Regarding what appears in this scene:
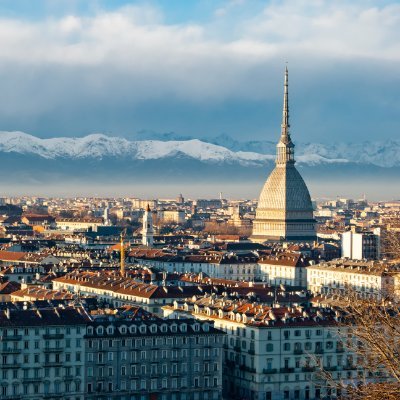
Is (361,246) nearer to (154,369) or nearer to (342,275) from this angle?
(342,275)

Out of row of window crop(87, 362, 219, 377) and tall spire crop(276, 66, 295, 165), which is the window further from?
tall spire crop(276, 66, 295, 165)

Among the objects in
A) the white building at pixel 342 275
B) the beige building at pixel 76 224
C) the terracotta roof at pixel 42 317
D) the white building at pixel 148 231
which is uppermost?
the beige building at pixel 76 224

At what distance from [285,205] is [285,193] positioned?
3013 millimetres

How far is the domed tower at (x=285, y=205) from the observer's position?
547 ft

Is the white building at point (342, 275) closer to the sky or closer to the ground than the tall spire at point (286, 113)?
closer to the ground

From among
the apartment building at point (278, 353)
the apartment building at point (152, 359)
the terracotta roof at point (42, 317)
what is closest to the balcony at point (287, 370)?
the apartment building at point (278, 353)

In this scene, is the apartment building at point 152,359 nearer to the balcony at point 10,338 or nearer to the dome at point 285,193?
the balcony at point 10,338

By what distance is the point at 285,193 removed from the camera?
175 m

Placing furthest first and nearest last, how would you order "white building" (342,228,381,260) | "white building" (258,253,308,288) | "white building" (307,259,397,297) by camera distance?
1. "white building" (342,228,381,260)
2. "white building" (258,253,308,288)
3. "white building" (307,259,397,297)

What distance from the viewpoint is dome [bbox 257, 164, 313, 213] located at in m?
173

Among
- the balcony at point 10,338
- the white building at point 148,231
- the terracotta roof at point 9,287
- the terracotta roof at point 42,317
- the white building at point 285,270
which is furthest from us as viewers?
the white building at point 148,231

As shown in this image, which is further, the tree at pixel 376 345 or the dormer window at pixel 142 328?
the dormer window at pixel 142 328

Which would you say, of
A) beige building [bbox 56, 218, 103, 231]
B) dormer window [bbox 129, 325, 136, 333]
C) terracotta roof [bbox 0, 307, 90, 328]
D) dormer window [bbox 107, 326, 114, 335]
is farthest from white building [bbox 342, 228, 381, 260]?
beige building [bbox 56, 218, 103, 231]

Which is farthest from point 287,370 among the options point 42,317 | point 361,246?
point 361,246
